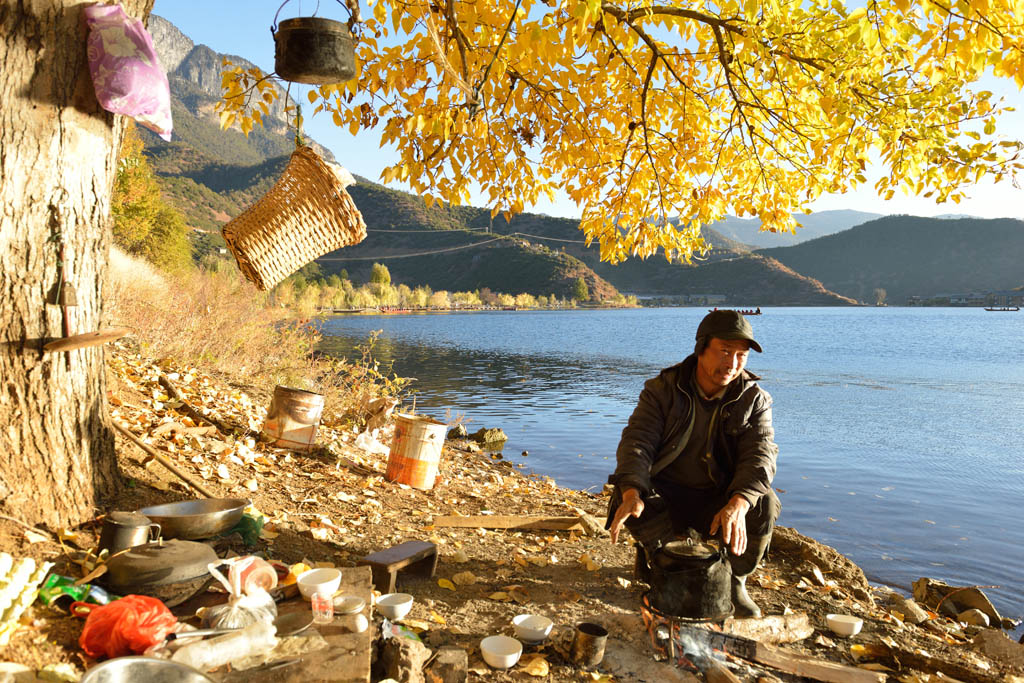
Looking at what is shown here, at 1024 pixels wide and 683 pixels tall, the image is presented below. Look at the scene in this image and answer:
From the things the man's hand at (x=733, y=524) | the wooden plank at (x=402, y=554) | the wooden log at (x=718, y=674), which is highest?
the man's hand at (x=733, y=524)

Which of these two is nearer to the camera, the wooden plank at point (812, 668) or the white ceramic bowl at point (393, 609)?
the wooden plank at point (812, 668)

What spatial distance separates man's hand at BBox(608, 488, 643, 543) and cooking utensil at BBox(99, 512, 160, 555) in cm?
225

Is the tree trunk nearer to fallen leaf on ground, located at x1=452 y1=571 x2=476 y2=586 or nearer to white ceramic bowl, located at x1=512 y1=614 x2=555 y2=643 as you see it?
fallen leaf on ground, located at x1=452 y1=571 x2=476 y2=586

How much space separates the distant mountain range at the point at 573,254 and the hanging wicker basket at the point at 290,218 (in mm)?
86703

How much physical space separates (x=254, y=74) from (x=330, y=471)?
353cm

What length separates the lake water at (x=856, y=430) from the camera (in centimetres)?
870

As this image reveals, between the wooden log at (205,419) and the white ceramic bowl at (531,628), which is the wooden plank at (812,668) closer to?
the white ceramic bowl at (531,628)

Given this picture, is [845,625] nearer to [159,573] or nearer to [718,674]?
[718,674]

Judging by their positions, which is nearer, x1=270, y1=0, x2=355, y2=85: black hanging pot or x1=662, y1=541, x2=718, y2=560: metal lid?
x1=662, y1=541, x2=718, y2=560: metal lid

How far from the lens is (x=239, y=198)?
307 feet

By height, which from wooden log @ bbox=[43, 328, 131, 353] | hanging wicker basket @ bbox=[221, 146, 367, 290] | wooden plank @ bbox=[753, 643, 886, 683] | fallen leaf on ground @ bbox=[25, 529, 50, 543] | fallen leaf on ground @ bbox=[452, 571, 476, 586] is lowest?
fallen leaf on ground @ bbox=[452, 571, 476, 586]

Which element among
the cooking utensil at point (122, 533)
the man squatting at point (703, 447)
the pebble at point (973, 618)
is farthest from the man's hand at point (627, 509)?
the pebble at point (973, 618)

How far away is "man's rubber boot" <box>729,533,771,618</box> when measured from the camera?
13.0 feet

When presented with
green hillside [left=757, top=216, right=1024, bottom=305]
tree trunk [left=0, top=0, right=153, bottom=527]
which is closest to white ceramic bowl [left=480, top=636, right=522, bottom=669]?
tree trunk [left=0, top=0, right=153, bottom=527]
